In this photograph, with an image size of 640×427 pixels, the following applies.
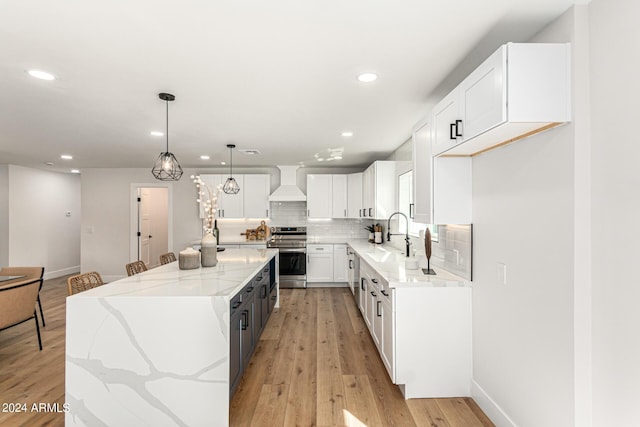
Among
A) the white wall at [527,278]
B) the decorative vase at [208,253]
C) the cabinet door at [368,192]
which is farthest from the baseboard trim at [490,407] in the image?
the cabinet door at [368,192]

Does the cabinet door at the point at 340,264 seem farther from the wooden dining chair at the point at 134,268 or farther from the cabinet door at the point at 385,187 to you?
the wooden dining chair at the point at 134,268

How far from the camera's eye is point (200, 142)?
452 cm

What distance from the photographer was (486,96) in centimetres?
175

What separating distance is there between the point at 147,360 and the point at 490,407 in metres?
2.37

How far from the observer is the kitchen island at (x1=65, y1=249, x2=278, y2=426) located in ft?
6.86

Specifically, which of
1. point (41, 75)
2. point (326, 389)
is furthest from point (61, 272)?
point (326, 389)

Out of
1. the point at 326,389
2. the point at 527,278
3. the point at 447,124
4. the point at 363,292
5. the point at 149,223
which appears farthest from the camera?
the point at 149,223

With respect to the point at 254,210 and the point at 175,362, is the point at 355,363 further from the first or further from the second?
the point at 254,210

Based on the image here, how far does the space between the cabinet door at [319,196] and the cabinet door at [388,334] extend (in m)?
3.75

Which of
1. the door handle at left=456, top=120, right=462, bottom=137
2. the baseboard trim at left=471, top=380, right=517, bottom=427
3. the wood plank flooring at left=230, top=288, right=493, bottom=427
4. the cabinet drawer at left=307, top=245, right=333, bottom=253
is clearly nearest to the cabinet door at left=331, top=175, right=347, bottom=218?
the cabinet drawer at left=307, top=245, right=333, bottom=253

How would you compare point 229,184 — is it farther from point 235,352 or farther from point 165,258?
point 235,352

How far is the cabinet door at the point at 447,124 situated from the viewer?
2.10 meters

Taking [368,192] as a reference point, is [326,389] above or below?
below

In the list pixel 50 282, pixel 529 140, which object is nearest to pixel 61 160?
pixel 50 282
